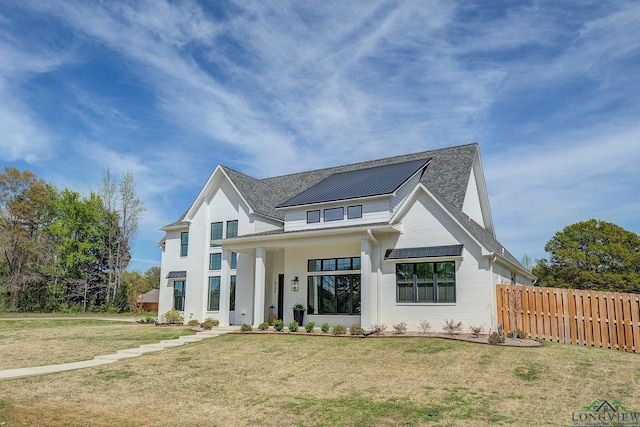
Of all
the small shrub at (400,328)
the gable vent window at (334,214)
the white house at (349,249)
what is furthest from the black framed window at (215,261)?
the small shrub at (400,328)

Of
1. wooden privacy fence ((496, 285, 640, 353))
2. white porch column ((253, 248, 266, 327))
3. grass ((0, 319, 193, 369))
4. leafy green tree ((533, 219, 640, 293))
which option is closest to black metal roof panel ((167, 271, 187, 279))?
grass ((0, 319, 193, 369))

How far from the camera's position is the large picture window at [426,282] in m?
18.1

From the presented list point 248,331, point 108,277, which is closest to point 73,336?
point 248,331

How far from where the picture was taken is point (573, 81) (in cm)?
1675

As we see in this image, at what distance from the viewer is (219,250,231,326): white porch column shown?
23263 mm

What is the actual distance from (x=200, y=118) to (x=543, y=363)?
16.9 metres

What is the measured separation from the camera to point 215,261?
26047mm

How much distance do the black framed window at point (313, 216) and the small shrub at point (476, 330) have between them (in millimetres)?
8288

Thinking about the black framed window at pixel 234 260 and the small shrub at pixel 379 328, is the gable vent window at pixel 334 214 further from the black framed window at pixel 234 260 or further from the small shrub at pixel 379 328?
the black framed window at pixel 234 260

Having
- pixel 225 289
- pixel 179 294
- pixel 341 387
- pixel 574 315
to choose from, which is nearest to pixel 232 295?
pixel 225 289

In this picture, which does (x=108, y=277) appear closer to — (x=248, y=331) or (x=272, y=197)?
(x=272, y=197)

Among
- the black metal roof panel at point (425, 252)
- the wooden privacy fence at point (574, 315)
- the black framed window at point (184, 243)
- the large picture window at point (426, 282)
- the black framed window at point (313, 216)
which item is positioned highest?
the black framed window at point (313, 216)

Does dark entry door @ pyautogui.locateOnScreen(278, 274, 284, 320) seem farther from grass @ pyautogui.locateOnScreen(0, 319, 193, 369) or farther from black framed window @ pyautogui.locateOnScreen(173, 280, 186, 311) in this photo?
black framed window @ pyautogui.locateOnScreen(173, 280, 186, 311)

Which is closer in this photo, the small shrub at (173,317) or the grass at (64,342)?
the grass at (64,342)
